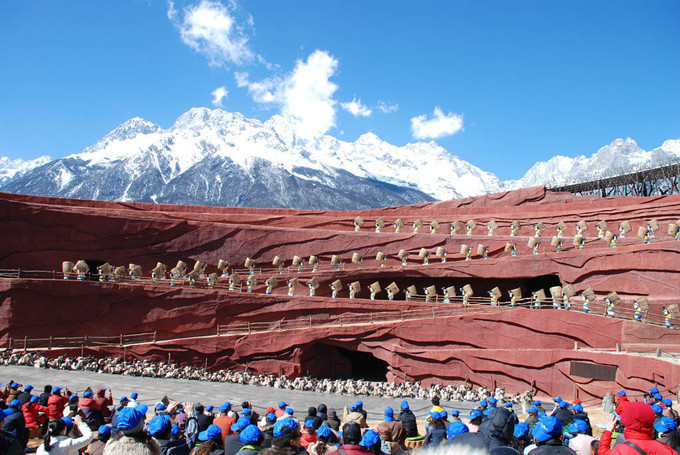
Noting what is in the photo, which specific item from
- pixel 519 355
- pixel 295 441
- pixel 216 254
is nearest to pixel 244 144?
pixel 216 254

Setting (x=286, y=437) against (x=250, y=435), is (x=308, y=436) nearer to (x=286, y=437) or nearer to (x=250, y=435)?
(x=250, y=435)

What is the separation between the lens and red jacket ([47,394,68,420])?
880 cm

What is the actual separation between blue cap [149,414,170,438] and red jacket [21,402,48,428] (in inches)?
176

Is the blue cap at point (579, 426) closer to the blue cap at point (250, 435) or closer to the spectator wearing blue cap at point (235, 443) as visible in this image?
the spectator wearing blue cap at point (235, 443)

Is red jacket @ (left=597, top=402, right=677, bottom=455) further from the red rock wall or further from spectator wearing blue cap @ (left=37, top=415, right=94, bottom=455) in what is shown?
the red rock wall

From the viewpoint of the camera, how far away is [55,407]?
8.94 metres

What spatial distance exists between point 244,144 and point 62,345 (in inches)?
5814

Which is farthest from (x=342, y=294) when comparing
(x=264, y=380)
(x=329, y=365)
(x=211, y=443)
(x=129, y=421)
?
(x=129, y=421)

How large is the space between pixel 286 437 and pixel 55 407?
652cm

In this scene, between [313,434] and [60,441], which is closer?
[60,441]

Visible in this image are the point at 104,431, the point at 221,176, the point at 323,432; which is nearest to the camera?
the point at 323,432

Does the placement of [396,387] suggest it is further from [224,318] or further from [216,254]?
[216,254]

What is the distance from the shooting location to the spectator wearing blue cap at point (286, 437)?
4254 mm

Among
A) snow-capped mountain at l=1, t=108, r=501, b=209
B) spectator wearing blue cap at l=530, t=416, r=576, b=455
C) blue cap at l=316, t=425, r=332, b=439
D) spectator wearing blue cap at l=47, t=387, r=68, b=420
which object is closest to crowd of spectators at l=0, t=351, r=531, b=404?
spectator wearing blue cap at l=47, t=387, r=68, b=420
